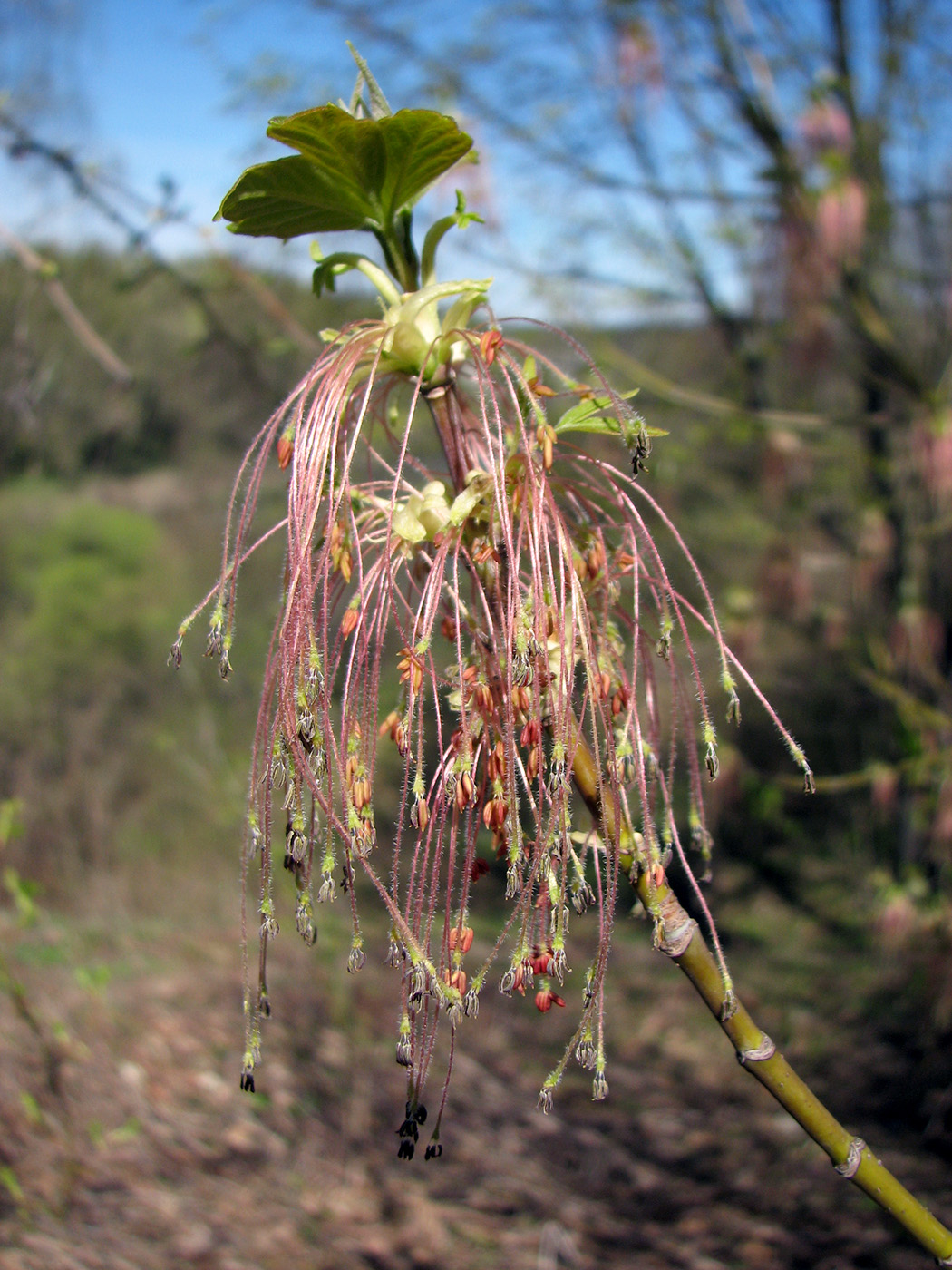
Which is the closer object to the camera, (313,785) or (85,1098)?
(313,785)

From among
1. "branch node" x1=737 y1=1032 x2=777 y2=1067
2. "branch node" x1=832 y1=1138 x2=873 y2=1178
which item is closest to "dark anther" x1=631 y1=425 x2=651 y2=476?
"branch node" x1=737 y1=1032 x2=777 y2=1067

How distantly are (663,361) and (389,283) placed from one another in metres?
5.82

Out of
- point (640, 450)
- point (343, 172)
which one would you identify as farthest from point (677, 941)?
point (343, 172)

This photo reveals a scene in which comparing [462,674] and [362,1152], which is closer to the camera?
[462,674]

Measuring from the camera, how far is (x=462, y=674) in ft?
2.51

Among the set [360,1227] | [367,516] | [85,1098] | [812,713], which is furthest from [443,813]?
[812,713]

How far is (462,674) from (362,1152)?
3.05 meters

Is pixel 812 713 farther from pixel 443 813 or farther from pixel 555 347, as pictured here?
pixel 443 813

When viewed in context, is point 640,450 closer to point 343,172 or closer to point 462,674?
point 462,674

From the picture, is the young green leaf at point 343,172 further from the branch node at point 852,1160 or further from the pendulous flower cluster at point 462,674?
the branch node at point 852,1160

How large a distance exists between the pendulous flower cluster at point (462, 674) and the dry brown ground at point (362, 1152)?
7.61 ft

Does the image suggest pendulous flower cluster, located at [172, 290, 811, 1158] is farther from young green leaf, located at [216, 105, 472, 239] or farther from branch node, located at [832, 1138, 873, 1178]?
branch node, located at [832, 1138, 873, 1178]

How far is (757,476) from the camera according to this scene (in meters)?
4.99

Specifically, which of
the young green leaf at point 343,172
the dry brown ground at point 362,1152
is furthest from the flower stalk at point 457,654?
the dry brown ground at point 362,1152
